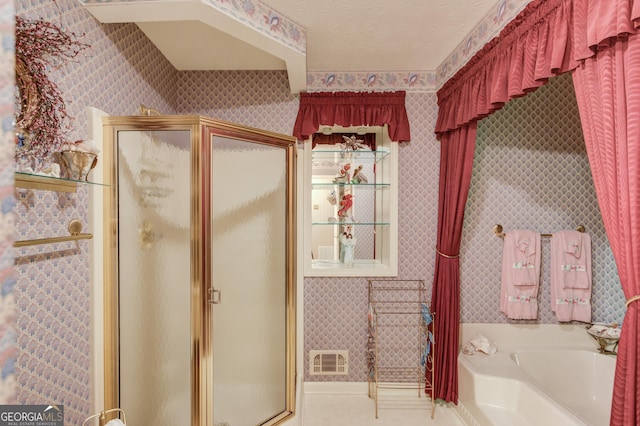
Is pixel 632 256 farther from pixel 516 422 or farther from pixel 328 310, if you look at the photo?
pixel 328 310

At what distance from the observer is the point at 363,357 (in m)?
2.58

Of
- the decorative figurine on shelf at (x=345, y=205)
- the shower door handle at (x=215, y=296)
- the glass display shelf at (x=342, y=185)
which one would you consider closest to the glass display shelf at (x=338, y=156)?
the glass display shelf at (x=342, y=185)

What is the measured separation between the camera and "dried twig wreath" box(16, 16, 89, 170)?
1070mm

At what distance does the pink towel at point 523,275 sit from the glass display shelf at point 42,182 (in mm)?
2700

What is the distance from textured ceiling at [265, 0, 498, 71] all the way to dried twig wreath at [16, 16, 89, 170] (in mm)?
968

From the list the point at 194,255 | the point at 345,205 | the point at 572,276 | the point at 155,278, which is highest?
the point at 345,205

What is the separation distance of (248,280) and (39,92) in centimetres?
123

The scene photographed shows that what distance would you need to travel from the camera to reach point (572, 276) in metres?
2.45

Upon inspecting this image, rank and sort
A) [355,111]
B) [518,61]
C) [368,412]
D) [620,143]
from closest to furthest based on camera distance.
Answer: [620,143] < [518,61] < [368,412] < [355,111]

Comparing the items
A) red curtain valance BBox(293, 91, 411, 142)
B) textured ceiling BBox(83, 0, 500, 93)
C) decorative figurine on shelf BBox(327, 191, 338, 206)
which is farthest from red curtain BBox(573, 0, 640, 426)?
decorative figurine on shelf BBox(327, 191, 338, 206)

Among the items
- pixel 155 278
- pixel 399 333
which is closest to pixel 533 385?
pixel 399 333

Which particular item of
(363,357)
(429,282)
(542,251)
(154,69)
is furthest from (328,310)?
(154,69)

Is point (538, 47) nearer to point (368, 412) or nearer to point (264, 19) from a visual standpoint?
point (264, 19)

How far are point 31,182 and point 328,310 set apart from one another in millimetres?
2012
